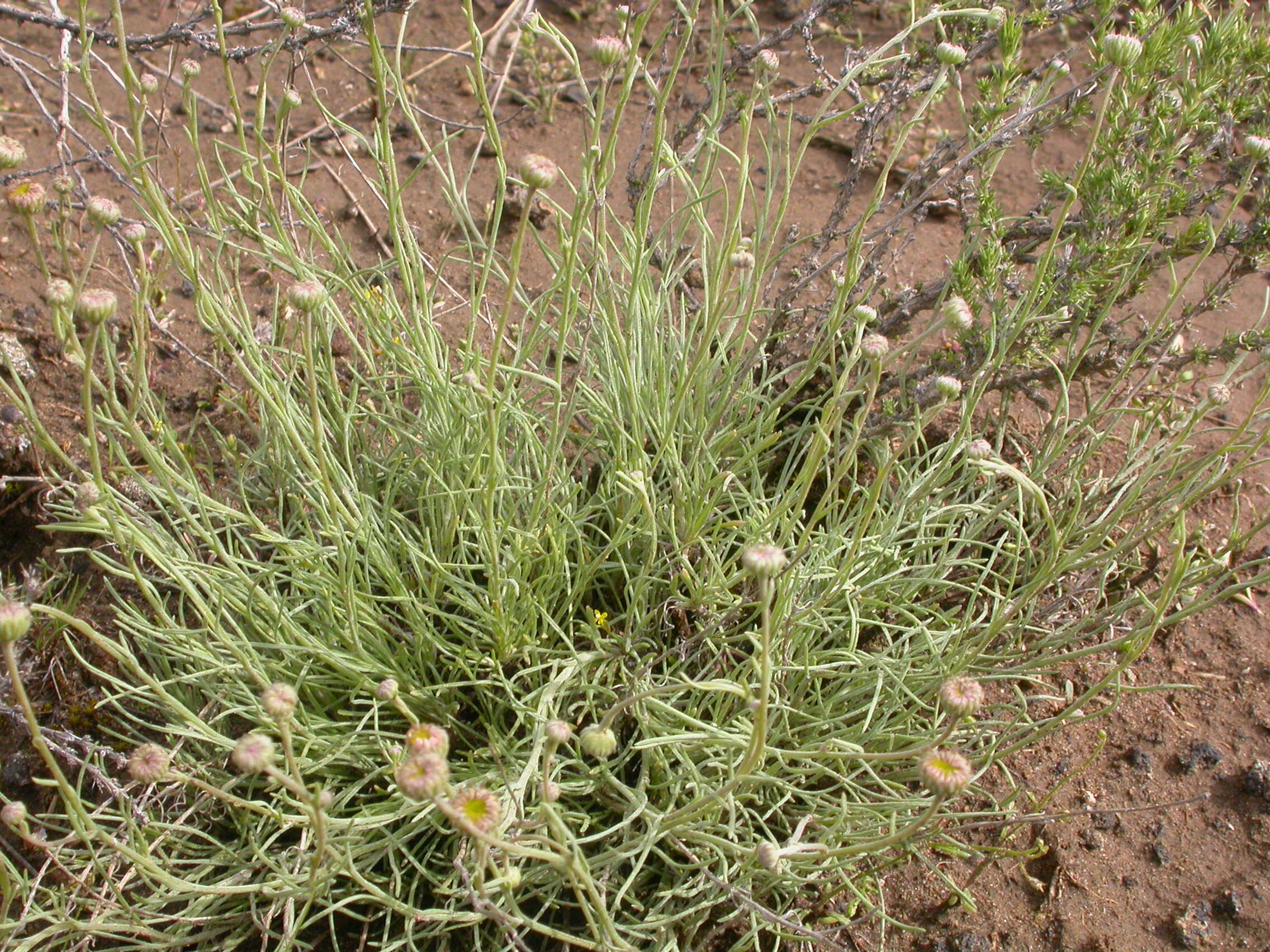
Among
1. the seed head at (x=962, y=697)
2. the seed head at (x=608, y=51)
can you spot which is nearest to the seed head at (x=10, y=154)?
the seed head at (x=608, y=51)

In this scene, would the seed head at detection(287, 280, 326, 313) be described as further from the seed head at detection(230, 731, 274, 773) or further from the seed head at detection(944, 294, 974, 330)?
the seed head at detection(944, 294, 974, 330)

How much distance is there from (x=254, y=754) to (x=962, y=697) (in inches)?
35.0

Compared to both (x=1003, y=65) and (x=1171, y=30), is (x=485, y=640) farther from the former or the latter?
(x=1171, y=30)

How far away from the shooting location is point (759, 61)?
1814 millimetres

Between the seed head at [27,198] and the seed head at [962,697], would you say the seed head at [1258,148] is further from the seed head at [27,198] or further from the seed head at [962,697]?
the seed head at [27,198]

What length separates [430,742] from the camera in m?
1.21

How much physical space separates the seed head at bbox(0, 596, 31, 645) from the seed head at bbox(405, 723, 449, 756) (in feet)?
1.56

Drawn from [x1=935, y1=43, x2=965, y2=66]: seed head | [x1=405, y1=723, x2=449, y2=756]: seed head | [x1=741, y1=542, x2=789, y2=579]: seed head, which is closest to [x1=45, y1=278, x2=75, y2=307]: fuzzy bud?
[x1=405, y1=723, x2=449, y2=756]: seed head

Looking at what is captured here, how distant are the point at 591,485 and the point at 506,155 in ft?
6.24

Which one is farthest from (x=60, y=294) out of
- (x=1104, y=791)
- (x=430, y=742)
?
(x=1104, y=791)

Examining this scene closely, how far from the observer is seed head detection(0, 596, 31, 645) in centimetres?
118

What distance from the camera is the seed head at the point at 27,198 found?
150cm

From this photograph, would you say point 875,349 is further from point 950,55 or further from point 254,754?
point 254,754

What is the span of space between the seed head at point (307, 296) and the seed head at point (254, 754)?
22.1 inches
